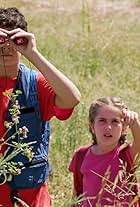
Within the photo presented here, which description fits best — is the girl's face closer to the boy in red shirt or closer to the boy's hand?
the boy in red shirt

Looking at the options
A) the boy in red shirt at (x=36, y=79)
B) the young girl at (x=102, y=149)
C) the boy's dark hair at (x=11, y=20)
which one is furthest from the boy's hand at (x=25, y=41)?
the young girl at (x=102, y=149)

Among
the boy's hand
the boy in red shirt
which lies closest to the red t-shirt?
the boy in red shirt

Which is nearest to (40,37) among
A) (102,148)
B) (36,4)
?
(36,4)

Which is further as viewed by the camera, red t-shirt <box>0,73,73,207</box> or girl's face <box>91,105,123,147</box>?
girl's face <box>91,105,123,147</box>

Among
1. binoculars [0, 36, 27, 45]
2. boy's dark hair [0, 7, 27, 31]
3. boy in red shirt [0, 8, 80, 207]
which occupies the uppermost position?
boy's dark hair [0, 7, 27, 31]

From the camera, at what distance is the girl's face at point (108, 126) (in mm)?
3719

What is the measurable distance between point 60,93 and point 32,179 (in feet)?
1.42

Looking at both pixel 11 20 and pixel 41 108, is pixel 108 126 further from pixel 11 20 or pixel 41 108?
pixel 11 20

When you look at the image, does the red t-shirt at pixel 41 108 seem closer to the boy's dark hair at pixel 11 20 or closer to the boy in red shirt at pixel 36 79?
the boy in red shirt at pixel 36 79

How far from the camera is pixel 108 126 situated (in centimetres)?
374

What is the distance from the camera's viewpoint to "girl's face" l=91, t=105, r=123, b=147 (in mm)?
3719

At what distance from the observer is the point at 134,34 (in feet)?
41.0

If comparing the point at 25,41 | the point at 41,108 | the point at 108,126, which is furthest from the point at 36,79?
the point at 108,126

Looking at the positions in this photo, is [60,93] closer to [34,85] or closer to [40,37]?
[34,85]
